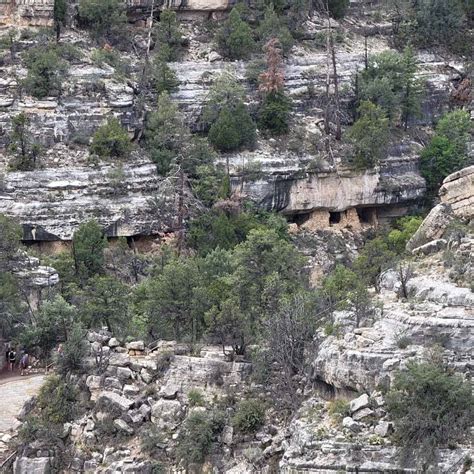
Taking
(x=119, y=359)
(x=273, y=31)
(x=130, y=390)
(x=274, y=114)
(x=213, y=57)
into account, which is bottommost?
(x=274, y=114)

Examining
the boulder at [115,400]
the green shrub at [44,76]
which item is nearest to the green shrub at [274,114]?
the green shrub at [44,76]

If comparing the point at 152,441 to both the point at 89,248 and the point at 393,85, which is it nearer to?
the point at 89,248

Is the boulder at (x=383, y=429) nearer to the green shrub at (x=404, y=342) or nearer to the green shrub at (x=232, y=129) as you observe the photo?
the green shrub at (x=404, y=342)

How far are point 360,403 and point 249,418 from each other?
525 cm

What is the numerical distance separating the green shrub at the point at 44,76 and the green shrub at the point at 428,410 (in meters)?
42.7

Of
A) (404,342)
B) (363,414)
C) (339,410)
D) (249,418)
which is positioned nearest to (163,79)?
(249,418)

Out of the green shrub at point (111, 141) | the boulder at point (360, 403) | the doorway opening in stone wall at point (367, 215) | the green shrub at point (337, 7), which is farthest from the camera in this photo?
the green shrub at point (337, 7)

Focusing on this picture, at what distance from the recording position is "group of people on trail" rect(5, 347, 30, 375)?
212 feet

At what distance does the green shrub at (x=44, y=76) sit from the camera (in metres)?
88.0

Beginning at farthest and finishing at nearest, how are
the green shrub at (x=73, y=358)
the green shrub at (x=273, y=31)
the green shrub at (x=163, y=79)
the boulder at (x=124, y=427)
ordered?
the green shrub at (x=273, y=31)
the green shrub at (x=163, y=79)
the green shrub at (x=73, y=358)
the boulder at (x=124, y=427)

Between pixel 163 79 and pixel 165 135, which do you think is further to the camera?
pixel 163 79

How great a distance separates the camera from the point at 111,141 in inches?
3401

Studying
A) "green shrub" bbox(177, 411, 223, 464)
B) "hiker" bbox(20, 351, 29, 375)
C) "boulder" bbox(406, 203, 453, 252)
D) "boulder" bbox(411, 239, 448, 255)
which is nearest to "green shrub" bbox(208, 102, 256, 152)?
"hiker" bbox(20, 351, 29, 375)

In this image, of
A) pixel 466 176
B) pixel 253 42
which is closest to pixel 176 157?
pixel 253 42
